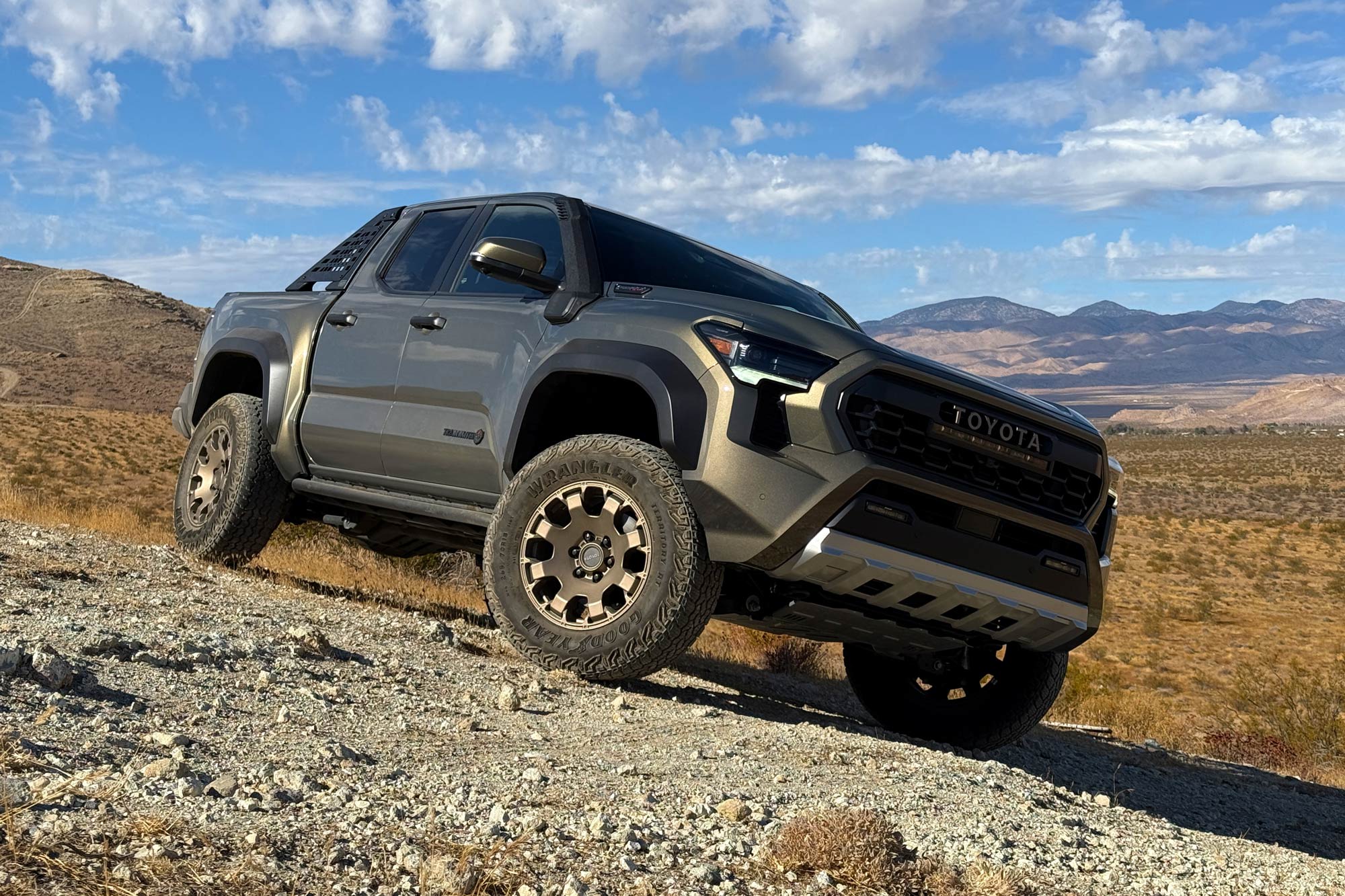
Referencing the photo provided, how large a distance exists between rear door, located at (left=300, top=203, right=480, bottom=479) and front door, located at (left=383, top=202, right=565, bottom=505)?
0.12m

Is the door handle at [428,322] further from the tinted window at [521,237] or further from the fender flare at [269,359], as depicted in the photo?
the fender flare at [269,359]

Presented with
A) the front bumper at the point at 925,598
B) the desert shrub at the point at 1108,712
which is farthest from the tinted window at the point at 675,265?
the desert shrub at the point at 1108,712

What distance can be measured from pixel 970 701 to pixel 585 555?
7.29 feet

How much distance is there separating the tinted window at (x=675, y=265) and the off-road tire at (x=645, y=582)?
1.01 meters

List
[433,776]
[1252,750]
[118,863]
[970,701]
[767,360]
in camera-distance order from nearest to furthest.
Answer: [118,863] < [433,776] < [767,360] < [970,701] < [1252,750]

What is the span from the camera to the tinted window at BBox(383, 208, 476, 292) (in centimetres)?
622

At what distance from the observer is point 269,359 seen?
6719 mm

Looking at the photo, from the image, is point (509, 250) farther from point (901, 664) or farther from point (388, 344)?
point (901, 664)

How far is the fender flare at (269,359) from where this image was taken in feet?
21.6

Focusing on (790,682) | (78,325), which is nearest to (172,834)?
(790,682)

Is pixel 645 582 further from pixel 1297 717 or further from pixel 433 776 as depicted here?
pixel 1297 717

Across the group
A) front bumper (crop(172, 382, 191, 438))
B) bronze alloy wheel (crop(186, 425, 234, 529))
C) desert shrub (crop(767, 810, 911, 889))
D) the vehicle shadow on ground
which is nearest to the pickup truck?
the vehicle shadow on ground

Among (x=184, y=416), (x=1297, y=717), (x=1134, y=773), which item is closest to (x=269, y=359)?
(x=184, y=416)

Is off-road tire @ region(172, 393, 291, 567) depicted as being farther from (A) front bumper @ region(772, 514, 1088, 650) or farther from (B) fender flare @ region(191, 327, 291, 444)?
(A) front bumper @ region(772, 514, 1088, 650)
